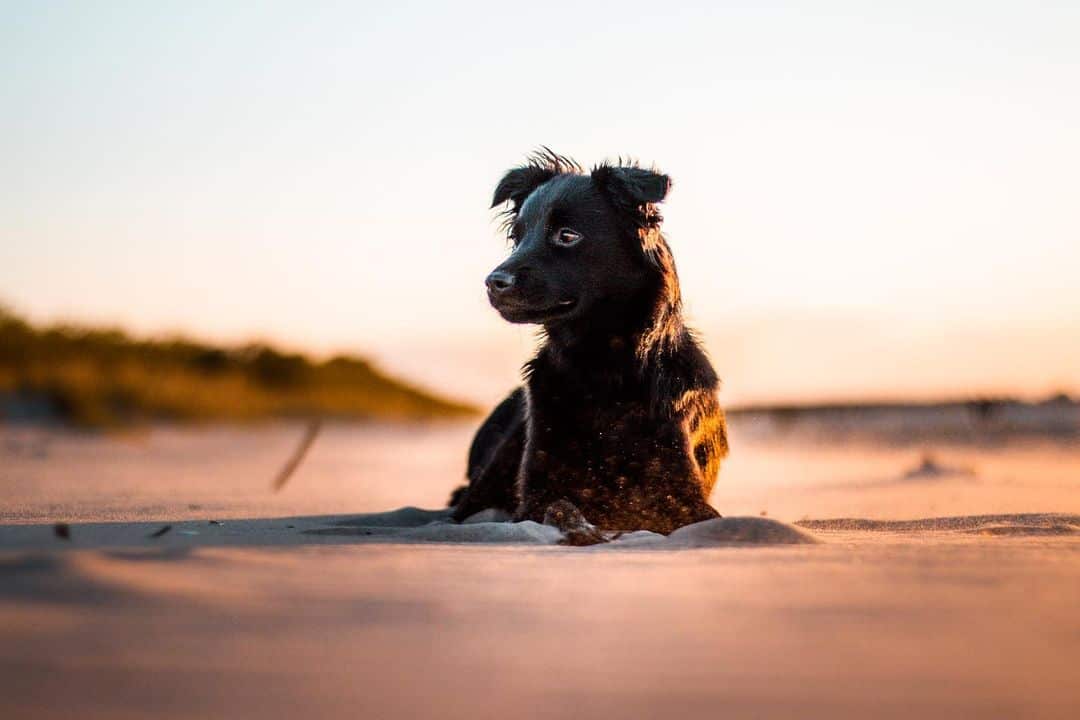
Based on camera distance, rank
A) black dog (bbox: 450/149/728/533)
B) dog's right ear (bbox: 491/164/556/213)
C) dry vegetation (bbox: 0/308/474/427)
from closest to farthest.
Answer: black dog (bbox: 450/149/728/533) → dog's right ear (bbox: 491/164/556/213) → dry vegetation (bbox: 0/308/474/427)

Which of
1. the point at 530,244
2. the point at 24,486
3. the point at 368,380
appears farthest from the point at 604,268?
the point at 368,380

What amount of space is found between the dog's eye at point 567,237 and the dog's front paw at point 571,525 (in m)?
1.45

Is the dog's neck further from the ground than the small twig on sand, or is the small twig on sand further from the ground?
the dog's neck

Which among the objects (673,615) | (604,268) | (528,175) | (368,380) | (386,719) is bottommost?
(386,719)

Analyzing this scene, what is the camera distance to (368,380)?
4216 cm

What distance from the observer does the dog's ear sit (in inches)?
220

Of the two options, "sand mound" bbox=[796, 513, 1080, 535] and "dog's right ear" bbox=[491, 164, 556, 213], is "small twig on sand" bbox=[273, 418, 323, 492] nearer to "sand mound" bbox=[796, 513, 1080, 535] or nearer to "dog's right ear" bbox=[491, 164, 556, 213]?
"dog's right ear" bbox=[491, 164, 556, 213]

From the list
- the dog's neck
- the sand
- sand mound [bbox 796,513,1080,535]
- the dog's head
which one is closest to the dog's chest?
the dog's neck

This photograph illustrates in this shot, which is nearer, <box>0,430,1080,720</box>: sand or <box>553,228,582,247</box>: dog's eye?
<box>0,430,1080,720</box>: sand

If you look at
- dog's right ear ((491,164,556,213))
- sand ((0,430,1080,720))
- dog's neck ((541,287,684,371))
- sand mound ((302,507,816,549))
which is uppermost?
dog's right ear ((491,164,556,213))

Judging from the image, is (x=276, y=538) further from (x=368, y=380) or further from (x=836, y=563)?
(x=368, y=380)

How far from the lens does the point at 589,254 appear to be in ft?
18.4

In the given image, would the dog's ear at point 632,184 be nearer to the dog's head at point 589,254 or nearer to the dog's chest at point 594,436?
the dog's head at point 589,254

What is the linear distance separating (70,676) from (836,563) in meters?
2.12
